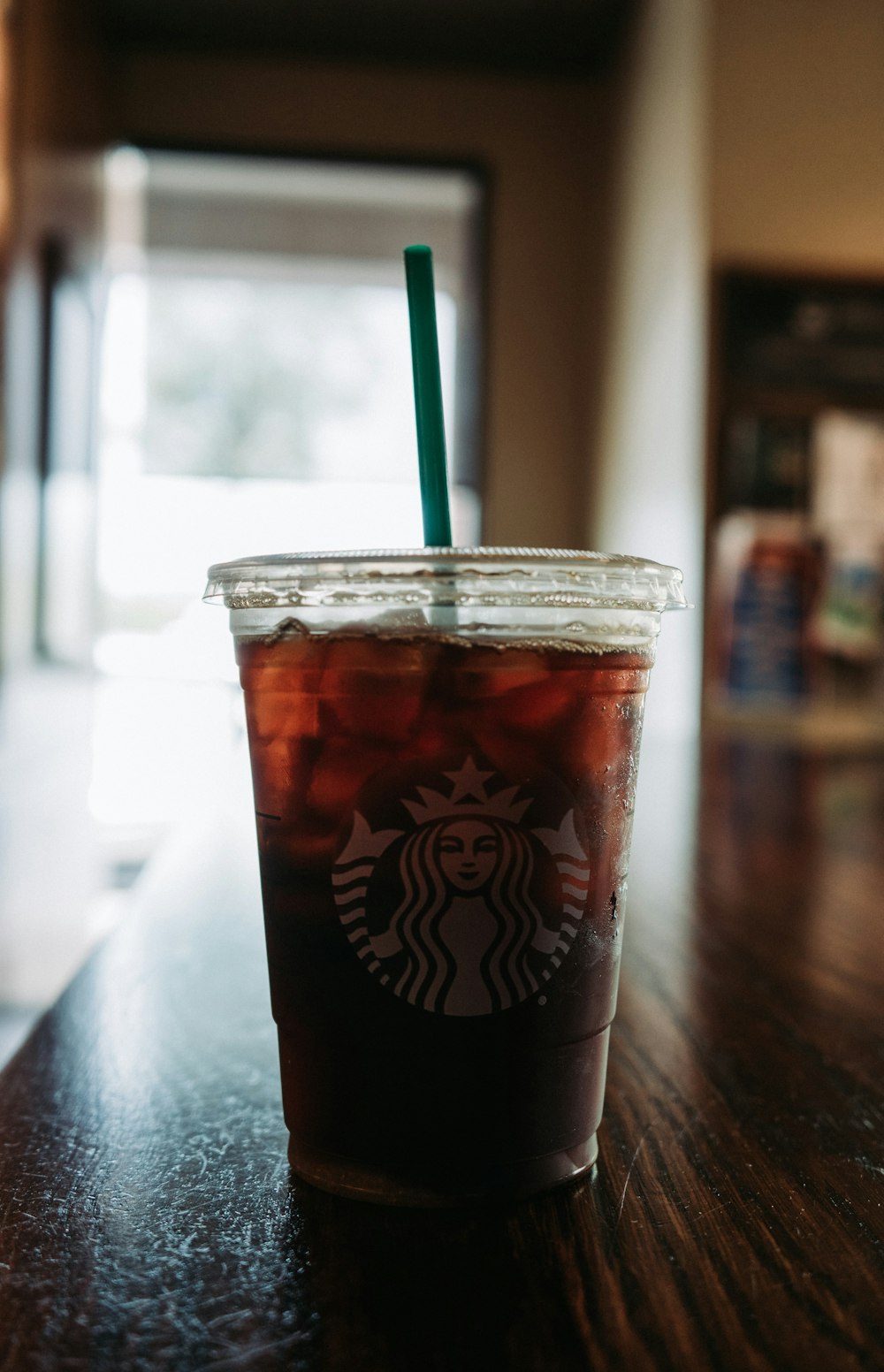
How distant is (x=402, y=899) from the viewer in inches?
13.8

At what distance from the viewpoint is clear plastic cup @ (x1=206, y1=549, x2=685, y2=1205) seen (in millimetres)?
350

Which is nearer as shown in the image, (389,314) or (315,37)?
(315,37)

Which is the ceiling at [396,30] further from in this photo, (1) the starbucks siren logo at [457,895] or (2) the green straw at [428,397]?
(1) the starbucks siren logo at [457,895]

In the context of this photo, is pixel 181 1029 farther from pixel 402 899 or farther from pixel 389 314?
pixel 389 314

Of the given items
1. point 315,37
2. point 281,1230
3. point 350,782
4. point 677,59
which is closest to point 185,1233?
point 281,1230

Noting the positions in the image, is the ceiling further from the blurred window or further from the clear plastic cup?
the clear plastic cup

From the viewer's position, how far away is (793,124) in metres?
2.97

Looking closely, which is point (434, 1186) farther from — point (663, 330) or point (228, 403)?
point (228, 403)

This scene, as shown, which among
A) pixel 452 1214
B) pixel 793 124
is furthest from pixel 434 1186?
pixel 793 124

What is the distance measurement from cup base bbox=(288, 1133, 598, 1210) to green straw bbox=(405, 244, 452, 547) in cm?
21

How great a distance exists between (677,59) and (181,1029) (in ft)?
10.9

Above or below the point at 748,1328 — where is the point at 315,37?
above

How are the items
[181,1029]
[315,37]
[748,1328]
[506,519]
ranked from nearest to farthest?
[748,1328], [181,1029], [315,37], [506,519]

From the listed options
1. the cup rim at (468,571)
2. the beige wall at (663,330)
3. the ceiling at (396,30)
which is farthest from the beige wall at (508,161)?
the cup rim at (468,571)
